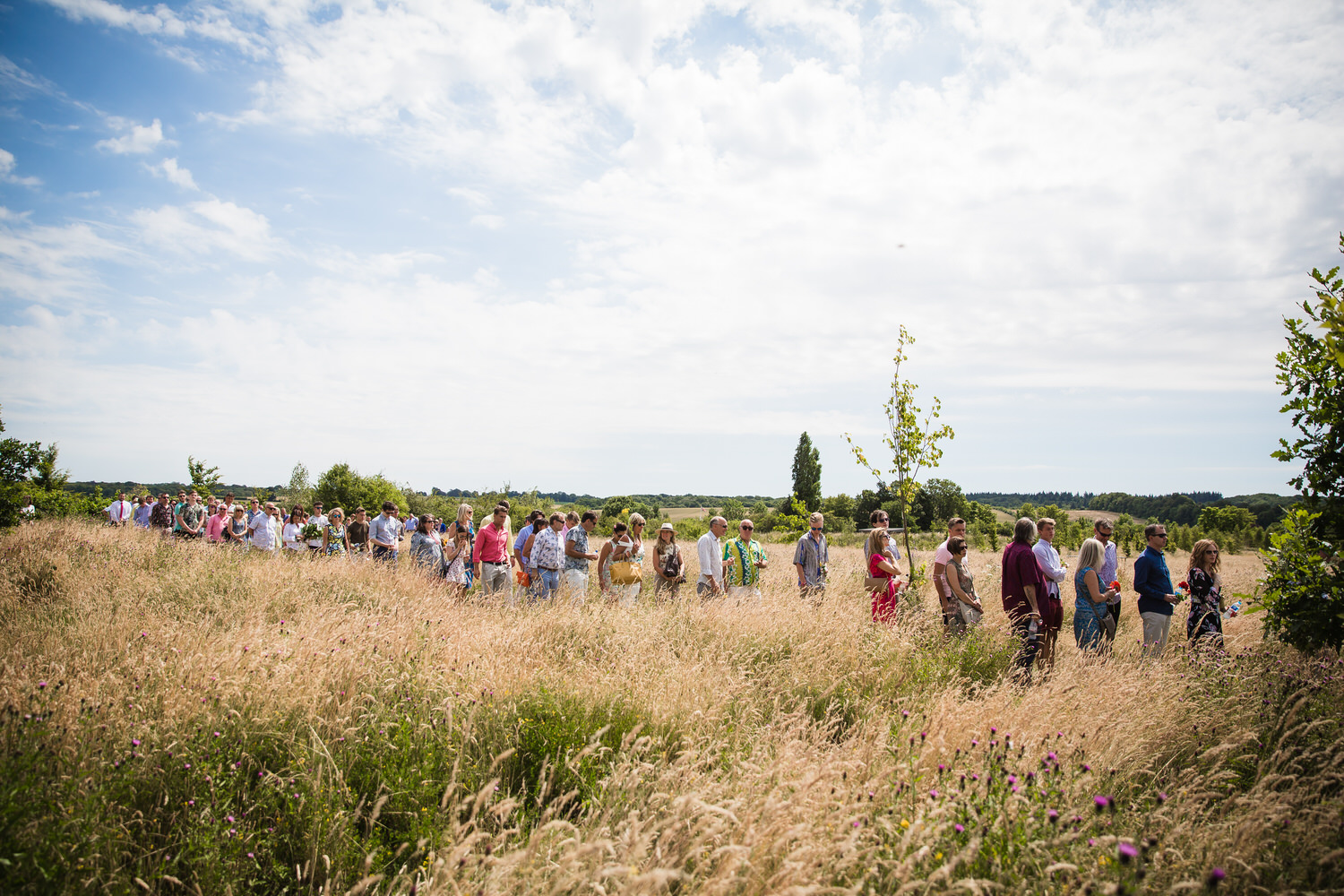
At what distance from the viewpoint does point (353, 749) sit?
3443 mm

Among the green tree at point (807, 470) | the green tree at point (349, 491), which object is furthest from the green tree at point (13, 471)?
the green tree at point (807, 470)

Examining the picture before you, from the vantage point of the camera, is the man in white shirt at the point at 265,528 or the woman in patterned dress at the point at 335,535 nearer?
the woman in patterned dress at the point at 335,535

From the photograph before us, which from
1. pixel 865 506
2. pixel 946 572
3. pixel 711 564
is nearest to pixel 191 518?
pixel 711 564

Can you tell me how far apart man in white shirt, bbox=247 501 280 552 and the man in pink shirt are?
21.6 ft

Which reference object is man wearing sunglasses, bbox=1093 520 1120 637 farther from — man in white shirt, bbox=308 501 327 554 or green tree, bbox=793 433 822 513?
green tree, bbox=793 433 822 513

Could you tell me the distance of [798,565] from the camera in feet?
30.5

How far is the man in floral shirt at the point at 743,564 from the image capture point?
924cm

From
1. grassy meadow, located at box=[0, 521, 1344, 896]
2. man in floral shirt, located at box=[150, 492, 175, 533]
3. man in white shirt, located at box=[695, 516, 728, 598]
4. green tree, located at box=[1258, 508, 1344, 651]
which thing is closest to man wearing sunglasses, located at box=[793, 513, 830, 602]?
man in white shirt, located at box=[695, 516, 728, 598]

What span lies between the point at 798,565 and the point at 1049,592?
10.8ft

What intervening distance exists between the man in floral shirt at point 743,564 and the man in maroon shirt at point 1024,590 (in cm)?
332

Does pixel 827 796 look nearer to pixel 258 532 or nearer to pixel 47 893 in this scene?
pixel 47 893

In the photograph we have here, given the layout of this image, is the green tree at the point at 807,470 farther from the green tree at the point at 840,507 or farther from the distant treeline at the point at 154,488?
the distant treeline at the point at 154,488

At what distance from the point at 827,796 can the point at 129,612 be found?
6139 millimetres

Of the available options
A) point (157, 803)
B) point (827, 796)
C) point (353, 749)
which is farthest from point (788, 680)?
point (157, 803)
